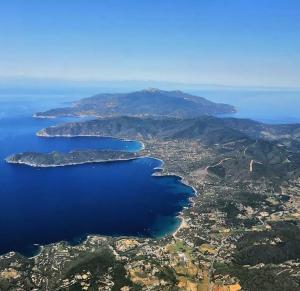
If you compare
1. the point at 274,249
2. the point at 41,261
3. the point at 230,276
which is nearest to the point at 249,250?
the point at 274,249

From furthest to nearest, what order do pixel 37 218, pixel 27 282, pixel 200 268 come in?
1. pixel 37 218
2. pixel 200 268
3. pixel 27 282

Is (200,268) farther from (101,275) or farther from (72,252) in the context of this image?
(72,252)

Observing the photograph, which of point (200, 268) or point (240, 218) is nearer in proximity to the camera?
A: point (200, 268)

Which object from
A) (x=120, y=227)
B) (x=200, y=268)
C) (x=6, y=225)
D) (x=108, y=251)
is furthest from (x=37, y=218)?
(x=200, y=268)

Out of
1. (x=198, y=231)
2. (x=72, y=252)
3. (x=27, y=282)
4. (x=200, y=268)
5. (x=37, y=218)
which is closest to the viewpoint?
(x=27, y=282)

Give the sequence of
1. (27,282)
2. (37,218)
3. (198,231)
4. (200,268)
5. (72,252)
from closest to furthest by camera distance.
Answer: (27,282) → (200,268) → (72,252) → (198,231) → (37,218)

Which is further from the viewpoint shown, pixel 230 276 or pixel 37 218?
pixel 37 218

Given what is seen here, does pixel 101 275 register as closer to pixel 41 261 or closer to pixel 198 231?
pixel 41 261
